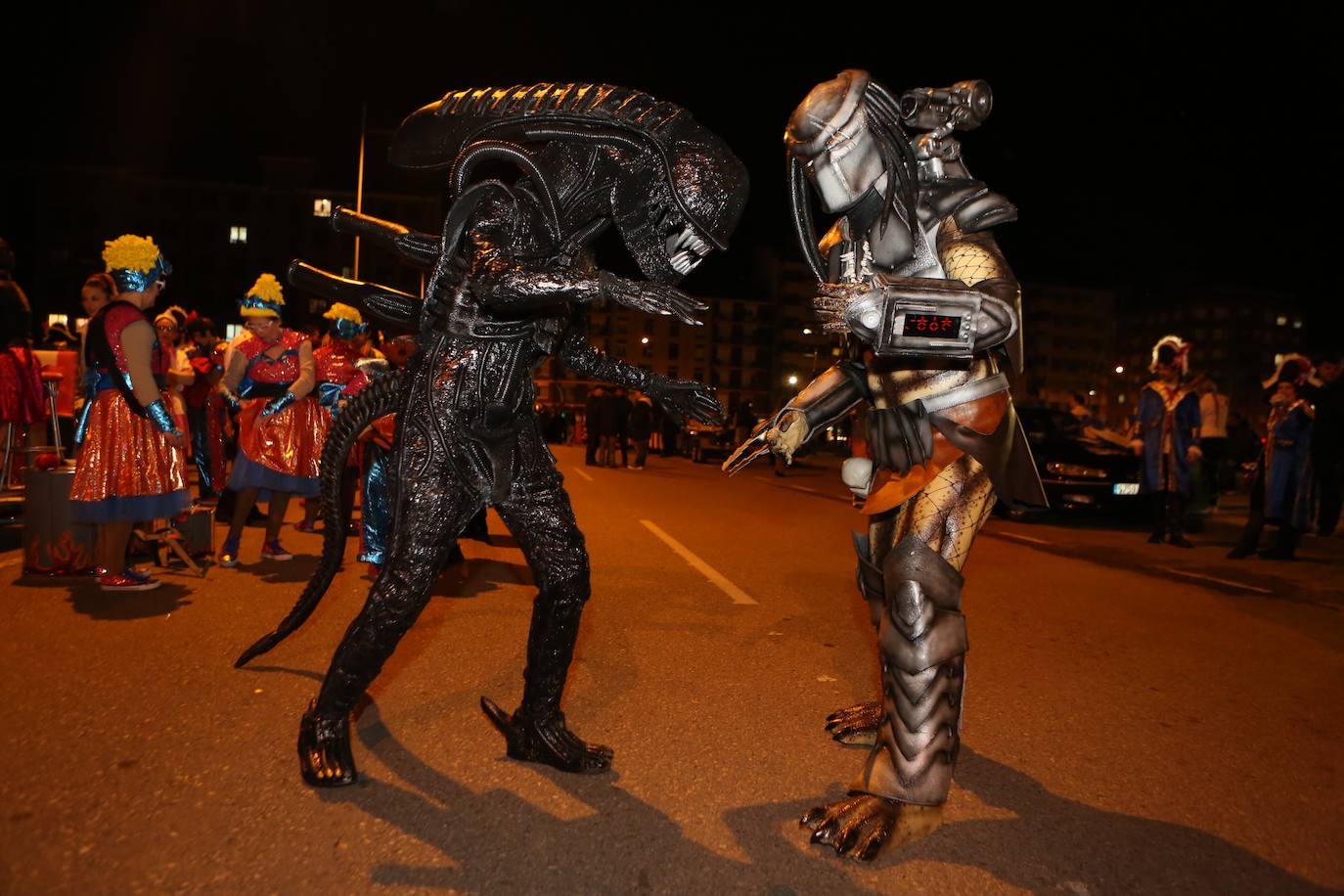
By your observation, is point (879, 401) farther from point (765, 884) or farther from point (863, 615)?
point (863, 615)

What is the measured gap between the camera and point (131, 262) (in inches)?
227

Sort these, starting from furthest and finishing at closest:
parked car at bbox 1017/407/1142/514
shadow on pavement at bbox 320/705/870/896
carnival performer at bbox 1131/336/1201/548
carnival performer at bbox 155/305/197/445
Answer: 1. parked car at bbox 1017/407/1142/514
2. carnival performer at bbox 1131/336/1201/548
3. carnival performer at bbox 155/305/197/445
4. shadow on pavement at bbox 320/705/870/896

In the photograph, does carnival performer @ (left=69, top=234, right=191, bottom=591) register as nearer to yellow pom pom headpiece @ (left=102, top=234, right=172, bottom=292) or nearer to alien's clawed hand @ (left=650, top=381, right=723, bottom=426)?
yellow pom pom headpiece @ (left=102, top=234, right=172, bottom=292)

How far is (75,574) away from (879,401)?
591cm

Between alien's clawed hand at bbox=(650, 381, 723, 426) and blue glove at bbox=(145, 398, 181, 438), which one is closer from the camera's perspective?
alien's clawed hand at bbox=(650, 381, 723, 426)

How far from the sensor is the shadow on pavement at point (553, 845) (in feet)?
8.17

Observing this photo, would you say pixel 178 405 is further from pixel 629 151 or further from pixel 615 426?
pixel 615 426

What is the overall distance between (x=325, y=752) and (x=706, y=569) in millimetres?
4921

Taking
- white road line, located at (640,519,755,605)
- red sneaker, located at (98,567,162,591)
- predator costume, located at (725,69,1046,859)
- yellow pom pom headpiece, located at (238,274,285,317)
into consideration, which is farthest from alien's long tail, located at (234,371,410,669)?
yellow pom pom headpiece, located at (238,274,285,317)

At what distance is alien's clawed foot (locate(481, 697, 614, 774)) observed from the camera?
324 centimetres

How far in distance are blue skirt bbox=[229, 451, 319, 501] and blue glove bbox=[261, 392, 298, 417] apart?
376mm

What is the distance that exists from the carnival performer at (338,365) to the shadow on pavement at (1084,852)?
5945 millimetres

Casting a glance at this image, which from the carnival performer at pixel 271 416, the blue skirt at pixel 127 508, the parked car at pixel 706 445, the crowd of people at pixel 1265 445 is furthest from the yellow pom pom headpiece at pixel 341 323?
the parked car at pixel 706 445

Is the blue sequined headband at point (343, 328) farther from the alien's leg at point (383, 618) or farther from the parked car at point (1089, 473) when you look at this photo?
the parked car at point (1089, 473)
